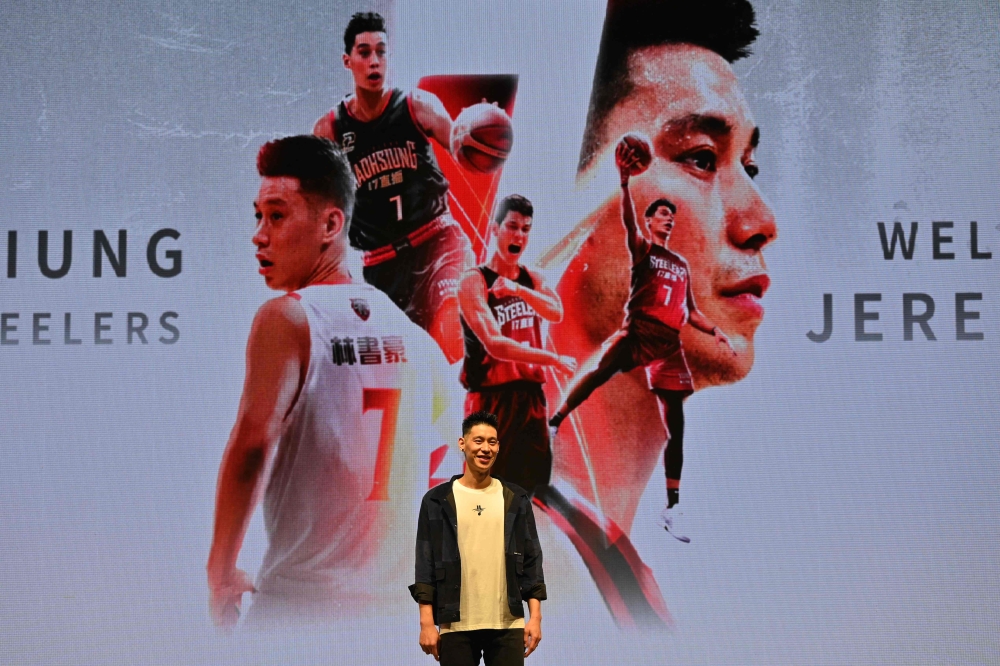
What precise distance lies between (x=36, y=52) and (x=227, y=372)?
1392 mm

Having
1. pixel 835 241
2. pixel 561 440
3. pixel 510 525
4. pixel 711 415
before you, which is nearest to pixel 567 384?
pixel 561 440

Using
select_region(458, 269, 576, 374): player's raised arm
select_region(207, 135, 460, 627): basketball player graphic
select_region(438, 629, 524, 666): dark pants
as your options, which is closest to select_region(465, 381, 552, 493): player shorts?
select_region(458, 269, 576, 374): player's raised arm

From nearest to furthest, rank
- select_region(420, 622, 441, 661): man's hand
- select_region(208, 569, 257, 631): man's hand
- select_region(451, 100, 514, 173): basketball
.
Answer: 1. select_region(420, 622, 441, 661): man's hand
2. select_region(208, 569, 257, 631): man's hand
3. select_region(451, 100, 514, 173): basketball

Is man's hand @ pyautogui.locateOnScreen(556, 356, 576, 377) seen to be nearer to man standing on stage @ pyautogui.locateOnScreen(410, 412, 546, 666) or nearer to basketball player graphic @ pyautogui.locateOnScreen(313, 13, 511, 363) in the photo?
basketball player graphic @ pyautogui.locateOnScreen(313, 13, 511, 363)

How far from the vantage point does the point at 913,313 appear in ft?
13.0

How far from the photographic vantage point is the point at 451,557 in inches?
100

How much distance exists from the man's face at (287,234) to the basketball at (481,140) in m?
0.56

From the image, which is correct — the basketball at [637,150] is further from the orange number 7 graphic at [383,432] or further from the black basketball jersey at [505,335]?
the orange number 7 graphic at [383,432]

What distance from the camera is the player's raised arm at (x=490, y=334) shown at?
12.9 feet

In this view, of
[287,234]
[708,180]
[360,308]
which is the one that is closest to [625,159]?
[708,180]

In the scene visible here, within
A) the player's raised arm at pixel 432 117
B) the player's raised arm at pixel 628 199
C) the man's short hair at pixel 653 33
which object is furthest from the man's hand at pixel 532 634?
the man's short hair at pixel 653 33

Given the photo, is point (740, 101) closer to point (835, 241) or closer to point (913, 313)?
point (835, 241)

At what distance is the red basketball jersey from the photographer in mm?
3941

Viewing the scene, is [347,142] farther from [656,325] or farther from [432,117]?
[656,325]
